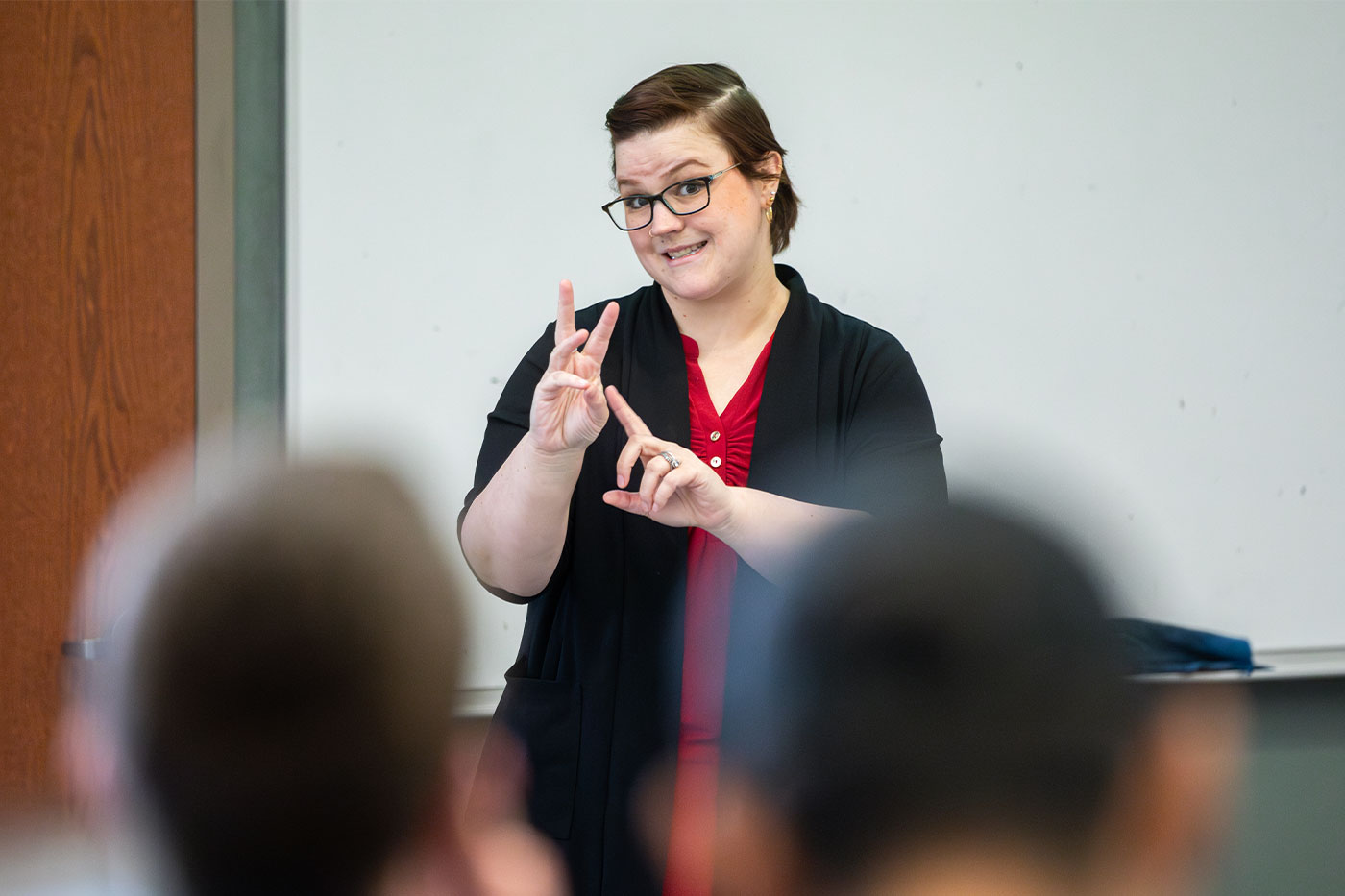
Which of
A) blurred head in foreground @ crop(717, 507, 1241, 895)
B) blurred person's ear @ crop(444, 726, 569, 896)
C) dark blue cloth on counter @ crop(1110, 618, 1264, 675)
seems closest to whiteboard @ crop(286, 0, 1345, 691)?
dark blue cloth on counter @ crop(1110, 618, 1264, 675)

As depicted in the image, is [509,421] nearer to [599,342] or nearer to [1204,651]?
[599,342]

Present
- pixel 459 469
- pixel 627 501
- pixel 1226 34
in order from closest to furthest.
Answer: pixel 627 501, pixel 459 469, pixel 1226 34

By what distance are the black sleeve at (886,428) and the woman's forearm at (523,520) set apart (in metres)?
0.32

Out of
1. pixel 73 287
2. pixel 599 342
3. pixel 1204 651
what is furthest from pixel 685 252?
pixel 1204 651

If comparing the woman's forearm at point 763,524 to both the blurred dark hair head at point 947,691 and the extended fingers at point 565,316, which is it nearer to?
the extended fingers at point 565,316

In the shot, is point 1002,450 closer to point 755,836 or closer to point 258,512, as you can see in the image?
point 755,836

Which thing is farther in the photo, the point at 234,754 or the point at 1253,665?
the point at 1253,665

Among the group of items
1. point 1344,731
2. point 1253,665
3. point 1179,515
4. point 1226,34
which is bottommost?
point 1344,731

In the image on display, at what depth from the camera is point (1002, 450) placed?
1.43 feet

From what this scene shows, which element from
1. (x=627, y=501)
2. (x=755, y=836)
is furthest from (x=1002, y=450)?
(x=627, y=501)

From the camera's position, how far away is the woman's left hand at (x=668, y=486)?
3.26 feet

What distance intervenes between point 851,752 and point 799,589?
2.8 inches

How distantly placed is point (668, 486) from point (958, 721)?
58 centimetres

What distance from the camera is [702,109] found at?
1162 millimetres
